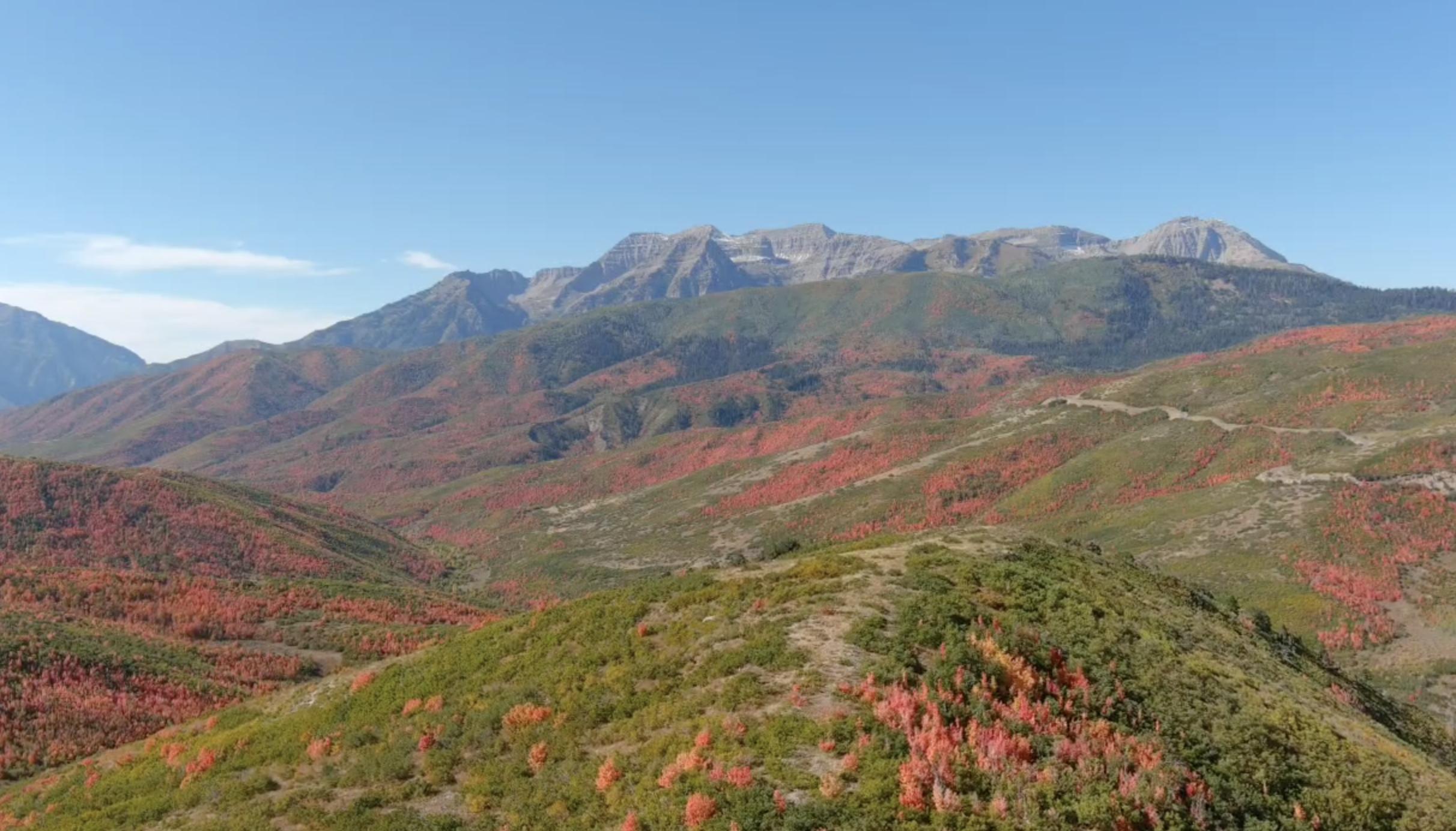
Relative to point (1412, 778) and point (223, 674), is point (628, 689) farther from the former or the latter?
point (223, 674)

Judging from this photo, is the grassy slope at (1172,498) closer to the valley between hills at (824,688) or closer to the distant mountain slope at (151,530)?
the valley between hills at (824,688)

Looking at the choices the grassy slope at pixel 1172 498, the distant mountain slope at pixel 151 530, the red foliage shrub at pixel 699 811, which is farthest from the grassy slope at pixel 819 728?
the distant mountain slope at pixel 151 530

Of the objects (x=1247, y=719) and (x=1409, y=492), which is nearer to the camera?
(x=1247, y=719)

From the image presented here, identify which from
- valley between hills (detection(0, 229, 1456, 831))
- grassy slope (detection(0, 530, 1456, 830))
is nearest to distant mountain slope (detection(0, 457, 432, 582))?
valley between hills (detection(0, 229, 1456, 831))

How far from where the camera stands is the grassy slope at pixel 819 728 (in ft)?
53.5

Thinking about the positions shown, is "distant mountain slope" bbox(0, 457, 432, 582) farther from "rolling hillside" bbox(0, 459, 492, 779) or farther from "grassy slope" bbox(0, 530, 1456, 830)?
"grassy slope" bbox(0, 530, 1456, 830)

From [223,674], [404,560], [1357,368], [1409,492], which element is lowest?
[404,560]

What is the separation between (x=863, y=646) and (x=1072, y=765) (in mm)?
6553

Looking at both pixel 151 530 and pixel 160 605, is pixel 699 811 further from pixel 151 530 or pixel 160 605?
pixel 151 530

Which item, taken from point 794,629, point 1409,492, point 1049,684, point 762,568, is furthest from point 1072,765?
point 1409,492

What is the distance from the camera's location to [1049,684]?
20094mm

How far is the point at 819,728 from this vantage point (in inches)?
712

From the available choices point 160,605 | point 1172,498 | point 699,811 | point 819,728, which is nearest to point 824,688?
point 819,728

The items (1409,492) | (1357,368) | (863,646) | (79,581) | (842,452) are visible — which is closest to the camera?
(863,646)
